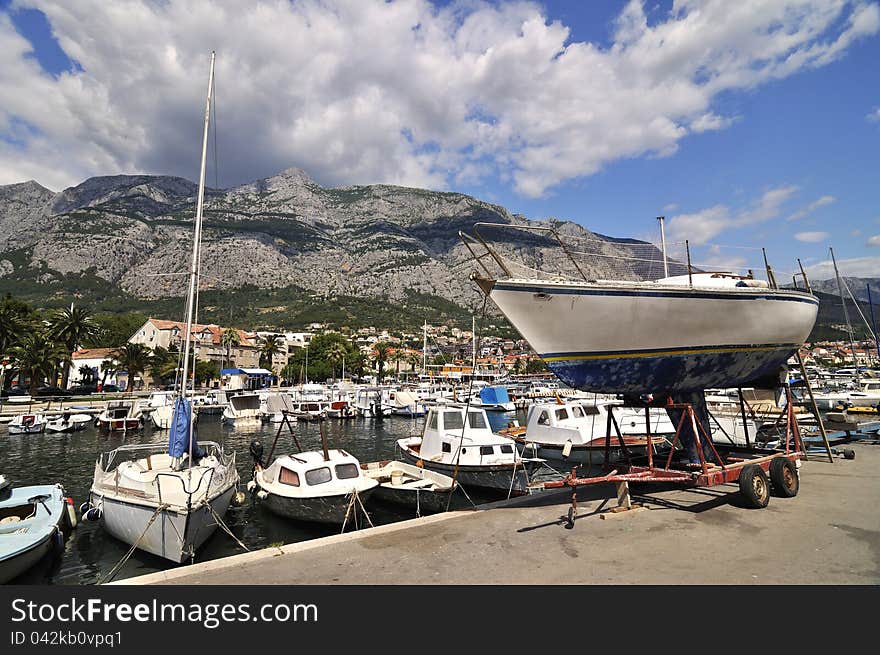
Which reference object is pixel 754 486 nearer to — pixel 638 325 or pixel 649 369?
pixel 649 369

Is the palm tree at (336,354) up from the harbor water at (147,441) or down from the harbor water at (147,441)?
up

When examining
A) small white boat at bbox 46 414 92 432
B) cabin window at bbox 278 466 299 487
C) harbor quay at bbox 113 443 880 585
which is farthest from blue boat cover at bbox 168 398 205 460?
small white boat at bbox 46 414 92 432

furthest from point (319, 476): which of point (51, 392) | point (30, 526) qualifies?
point (51, 392)

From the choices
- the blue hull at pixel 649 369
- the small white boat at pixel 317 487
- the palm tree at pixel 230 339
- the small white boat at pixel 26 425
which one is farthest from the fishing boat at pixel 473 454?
the palm tree at pixel 230 339

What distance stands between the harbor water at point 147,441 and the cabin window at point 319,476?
1437 mm

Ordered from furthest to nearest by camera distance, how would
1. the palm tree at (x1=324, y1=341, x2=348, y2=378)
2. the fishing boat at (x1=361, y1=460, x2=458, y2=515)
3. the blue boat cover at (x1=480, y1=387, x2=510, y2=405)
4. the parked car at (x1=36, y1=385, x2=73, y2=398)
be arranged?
the palm tree at (x1=324, y1=341, x2=348, y2=378) → the parked car at (x1=36, y1=385, x2=73, y2=398) → the blue boat cover at (x1=480, y1=387, x2=510, y2=405) → the fishing boat at (x1=361, y1=460, x2=458, y2=515)

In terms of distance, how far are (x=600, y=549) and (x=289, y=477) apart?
349 inches

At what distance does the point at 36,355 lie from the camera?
165ft

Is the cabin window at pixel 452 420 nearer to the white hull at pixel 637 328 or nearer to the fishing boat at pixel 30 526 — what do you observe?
the white hull at pixel 637 328

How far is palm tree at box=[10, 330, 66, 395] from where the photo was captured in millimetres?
50438

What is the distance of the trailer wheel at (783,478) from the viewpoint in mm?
10445

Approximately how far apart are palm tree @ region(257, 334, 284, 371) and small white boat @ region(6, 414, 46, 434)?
2568 inches

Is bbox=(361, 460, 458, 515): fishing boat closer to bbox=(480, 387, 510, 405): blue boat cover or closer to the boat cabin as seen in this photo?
the boat cabin
